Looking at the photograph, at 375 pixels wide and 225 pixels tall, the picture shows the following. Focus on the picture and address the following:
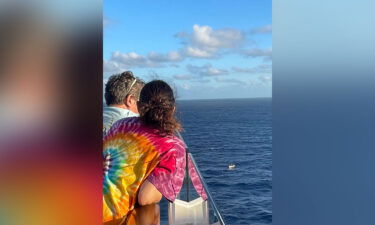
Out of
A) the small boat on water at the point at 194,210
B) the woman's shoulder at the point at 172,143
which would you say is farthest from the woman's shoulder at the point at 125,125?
the small boat on water at the point at 194,210

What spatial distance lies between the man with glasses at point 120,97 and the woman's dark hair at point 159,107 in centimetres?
5

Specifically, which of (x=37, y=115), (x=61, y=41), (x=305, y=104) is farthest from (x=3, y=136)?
(x=305, y=104)

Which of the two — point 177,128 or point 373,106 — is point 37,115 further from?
point 177,128

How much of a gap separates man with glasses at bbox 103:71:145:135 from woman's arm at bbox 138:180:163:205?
0.27 meters

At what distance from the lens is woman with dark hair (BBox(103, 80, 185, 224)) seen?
1474 millimetres

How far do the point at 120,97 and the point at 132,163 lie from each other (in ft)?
0.96

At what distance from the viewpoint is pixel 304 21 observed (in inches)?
35.4

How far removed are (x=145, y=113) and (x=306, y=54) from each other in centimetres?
79

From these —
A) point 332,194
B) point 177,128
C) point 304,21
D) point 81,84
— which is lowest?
point 332,194

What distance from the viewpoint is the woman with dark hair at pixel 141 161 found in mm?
1474

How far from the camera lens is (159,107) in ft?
5.15

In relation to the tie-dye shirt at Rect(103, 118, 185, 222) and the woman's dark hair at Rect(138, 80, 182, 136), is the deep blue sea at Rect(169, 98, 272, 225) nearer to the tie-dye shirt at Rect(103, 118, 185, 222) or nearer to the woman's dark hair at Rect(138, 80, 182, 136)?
the woman's dark hair at Rect(138, 80, 182, 136)

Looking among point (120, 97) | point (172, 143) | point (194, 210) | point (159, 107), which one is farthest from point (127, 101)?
point (194, 210)

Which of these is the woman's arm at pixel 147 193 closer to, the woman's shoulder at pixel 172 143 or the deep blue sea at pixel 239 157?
the woman's shoulder at pixel 172 143
